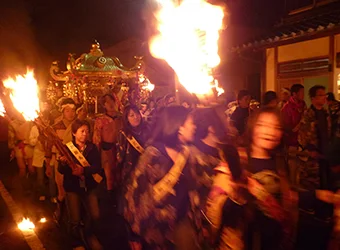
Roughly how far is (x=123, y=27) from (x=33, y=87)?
16042mm

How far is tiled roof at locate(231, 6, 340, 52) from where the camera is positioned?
28.3 ft

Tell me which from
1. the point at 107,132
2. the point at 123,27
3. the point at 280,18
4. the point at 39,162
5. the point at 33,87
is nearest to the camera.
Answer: the point at 33,87

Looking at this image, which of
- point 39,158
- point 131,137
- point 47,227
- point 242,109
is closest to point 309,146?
point 242,109

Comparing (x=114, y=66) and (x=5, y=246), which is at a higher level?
(x=114, y=66)

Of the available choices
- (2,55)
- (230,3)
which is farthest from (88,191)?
(2,55)

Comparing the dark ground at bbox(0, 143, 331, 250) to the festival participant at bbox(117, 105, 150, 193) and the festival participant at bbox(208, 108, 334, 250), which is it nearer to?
the festival participant at bbox(117, 105, 150, 193)

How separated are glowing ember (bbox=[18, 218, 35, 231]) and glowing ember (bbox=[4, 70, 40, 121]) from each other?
6.10 ft

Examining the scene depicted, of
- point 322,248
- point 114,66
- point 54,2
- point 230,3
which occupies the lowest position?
point 322,248

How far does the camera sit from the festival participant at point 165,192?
3705 mm

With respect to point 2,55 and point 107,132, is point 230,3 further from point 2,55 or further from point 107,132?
point 2,55

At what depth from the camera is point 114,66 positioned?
41.7ft

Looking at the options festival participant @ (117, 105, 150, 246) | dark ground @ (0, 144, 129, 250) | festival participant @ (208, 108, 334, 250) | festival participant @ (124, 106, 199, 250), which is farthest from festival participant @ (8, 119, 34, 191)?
festival participant @ (208, 108, 334, 250)

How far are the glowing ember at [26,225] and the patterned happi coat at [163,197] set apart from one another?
3.14 metres

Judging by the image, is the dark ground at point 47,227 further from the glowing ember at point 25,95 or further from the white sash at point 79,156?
the glowing ember at point 25,95
